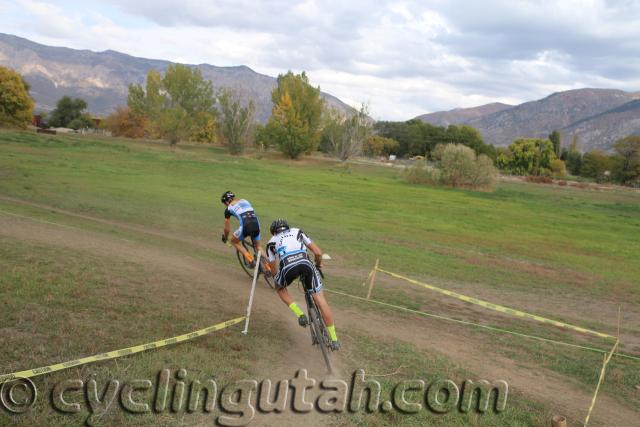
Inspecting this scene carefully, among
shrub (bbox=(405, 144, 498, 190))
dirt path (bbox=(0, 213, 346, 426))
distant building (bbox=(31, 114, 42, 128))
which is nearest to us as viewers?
dirt path (bbox=(0, 213, 346, 426))

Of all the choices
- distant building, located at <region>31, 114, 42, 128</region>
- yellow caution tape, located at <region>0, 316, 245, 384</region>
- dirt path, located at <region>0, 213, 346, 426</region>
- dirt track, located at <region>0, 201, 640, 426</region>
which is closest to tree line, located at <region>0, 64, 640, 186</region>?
distant building, located at <region>31, 114, 42, 128</region>

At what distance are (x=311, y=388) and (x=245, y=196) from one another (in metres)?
28.9

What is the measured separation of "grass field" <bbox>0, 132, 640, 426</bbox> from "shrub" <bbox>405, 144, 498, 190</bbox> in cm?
1852

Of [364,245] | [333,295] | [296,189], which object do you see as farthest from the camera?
[296,189]

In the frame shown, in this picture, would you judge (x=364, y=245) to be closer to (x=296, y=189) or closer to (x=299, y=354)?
(x=299, y=354)

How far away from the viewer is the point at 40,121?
110625 millimetres

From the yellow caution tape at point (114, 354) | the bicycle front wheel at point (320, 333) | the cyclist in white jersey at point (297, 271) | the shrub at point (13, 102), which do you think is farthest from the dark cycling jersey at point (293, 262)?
the shrub at point (13, 102)

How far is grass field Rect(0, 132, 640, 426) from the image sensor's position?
7727 mm

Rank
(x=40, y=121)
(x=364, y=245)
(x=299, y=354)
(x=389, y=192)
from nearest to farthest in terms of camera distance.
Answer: (x=299, y=354), (x=364, y=245), (x=389, y=192), (x=40, y=121)

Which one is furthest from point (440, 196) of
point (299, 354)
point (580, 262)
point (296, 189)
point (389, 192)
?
point (299, 354)

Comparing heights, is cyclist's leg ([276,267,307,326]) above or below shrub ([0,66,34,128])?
below

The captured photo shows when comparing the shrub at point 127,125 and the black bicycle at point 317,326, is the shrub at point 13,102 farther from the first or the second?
the black bicycle at point 317,326

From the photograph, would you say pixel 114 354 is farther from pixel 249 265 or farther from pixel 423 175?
pixel 423 175

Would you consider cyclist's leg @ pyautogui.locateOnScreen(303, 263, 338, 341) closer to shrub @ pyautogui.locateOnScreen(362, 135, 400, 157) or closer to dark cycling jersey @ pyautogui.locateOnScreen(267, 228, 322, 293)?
dark cycling jersey @ pyautogui.locateOnScreen(267, 228, 322, 293)
